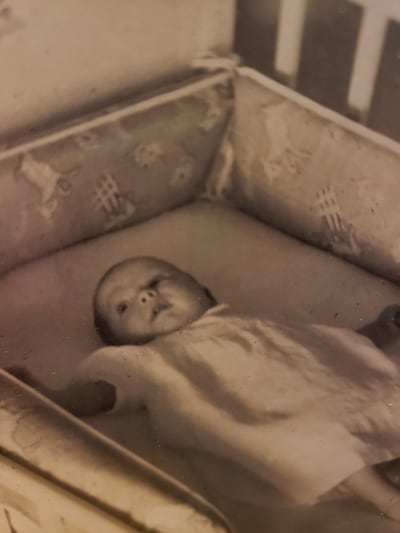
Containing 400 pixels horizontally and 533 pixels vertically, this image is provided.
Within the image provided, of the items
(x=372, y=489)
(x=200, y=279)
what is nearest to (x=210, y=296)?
(x=200, y=279)

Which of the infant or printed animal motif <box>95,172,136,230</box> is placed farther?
printed animal motif <box>95,172,136,230</box>

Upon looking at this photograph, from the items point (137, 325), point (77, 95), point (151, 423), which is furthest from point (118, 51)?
point (151, 423)

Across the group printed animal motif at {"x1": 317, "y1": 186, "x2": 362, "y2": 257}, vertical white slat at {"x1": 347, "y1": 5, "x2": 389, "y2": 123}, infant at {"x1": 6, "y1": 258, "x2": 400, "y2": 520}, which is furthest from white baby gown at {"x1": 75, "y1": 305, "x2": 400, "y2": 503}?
vertical white slat at {"x1": 347, "y1": 5, "x2": 389, "y2": 123}

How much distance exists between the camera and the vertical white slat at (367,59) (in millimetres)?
721

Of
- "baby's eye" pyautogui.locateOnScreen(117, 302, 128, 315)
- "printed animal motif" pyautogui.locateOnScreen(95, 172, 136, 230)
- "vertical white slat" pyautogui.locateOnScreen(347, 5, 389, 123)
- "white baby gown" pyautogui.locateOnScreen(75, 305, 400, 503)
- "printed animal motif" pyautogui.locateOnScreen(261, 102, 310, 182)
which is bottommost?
"white baby gown" pyautogui.locateOnScreen(75, 305, 400, 503)

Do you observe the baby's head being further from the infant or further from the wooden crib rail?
the wooden crib rail

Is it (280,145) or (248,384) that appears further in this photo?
(280,145)

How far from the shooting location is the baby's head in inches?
30.3

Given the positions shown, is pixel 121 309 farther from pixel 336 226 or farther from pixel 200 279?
pixel 336 226

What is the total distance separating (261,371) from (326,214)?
20 centimetres

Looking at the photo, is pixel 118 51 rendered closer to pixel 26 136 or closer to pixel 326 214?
pixel 26 136

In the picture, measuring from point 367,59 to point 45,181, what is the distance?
0.36 m

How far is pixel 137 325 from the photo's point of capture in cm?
77

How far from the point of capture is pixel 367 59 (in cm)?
74
